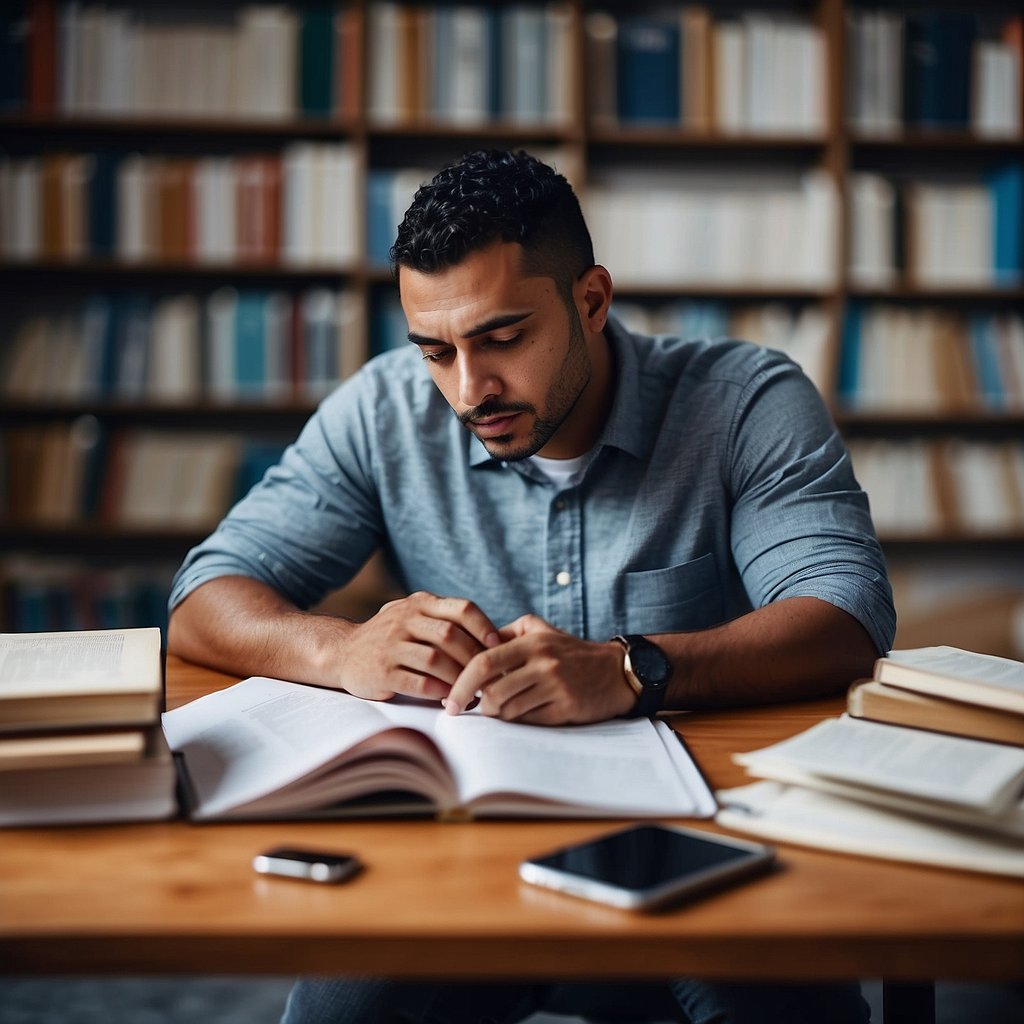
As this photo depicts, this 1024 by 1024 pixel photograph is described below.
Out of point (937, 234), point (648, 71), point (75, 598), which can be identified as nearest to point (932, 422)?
point (937, 234)

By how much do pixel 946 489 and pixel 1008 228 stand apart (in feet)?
2.33

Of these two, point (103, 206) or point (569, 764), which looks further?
point (103, 206)

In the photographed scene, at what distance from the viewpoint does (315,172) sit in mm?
2883

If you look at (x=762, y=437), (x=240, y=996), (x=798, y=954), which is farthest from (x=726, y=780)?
(x=240, y=996)

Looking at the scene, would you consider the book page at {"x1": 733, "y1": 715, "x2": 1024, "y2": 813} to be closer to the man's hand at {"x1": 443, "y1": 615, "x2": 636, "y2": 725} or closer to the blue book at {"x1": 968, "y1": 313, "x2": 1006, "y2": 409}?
the man's hand at {"x1": 443, "y1": 615, "x2": 636, "y2": 725}

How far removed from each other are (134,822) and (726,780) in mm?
411

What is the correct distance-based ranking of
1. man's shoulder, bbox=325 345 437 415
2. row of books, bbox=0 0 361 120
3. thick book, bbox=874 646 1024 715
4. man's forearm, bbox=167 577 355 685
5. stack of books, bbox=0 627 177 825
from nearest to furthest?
stack of books, bbox=0 627 177 825 → thick book, bbox=874 646 1024 715 → man's forearm, bbox=167 577 355 685 → man's shoulder, bbox=325 345 437 415 → row of books, bbox=0 0 361 120

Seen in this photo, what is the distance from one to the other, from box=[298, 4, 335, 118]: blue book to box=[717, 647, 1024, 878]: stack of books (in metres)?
2.47

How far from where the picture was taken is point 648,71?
9.64 feet

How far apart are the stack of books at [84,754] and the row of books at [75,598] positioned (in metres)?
2.22

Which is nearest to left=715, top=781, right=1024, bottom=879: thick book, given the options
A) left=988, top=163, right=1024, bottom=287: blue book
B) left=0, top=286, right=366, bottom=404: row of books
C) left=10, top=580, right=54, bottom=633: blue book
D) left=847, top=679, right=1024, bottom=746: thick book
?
left=847, top=679, right=1024, bottom=746: thick book

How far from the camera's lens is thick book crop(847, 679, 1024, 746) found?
0.84 m

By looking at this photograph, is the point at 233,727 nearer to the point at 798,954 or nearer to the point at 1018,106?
the point at 798,954

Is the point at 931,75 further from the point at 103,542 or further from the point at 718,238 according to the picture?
the point at 103,542
